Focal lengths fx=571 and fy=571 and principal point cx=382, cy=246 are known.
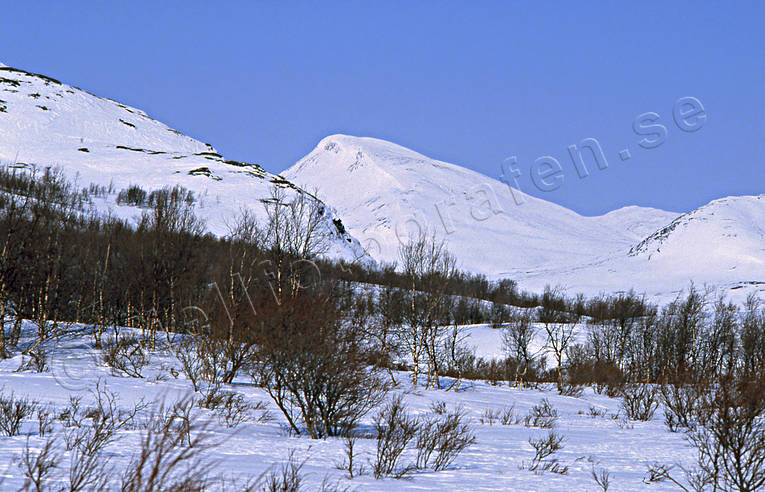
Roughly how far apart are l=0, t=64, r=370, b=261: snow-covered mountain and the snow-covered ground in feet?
148

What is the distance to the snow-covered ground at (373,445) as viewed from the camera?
8.43 m

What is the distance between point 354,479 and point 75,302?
3721 cm

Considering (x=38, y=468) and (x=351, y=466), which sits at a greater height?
(x=351, y=466)

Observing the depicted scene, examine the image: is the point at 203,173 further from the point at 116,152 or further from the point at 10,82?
the point at 10,82

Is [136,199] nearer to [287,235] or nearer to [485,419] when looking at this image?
[287,235]

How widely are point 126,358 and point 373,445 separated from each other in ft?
60.0

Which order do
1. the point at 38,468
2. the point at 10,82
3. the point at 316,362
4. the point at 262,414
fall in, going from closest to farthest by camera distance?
the point at 38,468, the point at 316,362, the point at 262,414, the point at 10,82

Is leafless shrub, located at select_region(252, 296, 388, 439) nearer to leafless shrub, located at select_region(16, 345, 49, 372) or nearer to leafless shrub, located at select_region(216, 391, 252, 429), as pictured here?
leafless shrub, located at select_region(216, 391, 252, 429)

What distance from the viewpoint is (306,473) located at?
828 centimetres

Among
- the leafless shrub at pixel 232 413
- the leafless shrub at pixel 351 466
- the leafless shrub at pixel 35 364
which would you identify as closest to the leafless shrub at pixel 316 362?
the leafless shrub at pixel 232 413

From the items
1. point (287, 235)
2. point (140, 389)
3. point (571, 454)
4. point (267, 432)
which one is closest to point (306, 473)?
point (267, 432)

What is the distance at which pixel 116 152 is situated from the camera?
99250 millimetres

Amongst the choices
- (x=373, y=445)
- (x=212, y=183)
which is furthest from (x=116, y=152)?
(x=373, y=445)

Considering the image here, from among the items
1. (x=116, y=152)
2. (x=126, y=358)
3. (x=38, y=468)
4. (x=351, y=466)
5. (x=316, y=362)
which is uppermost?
(x=116, y=152)
